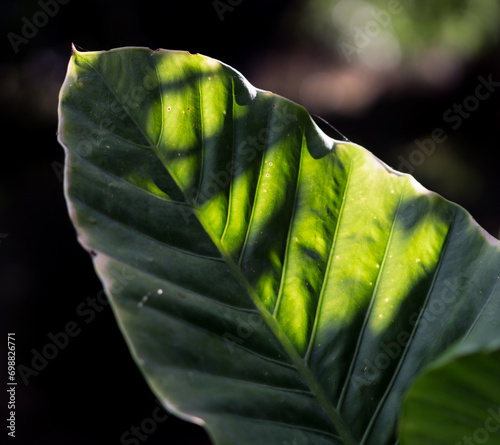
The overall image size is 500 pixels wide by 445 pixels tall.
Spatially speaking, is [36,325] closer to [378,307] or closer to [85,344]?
[85,344]

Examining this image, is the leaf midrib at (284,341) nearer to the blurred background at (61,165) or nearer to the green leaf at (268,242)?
the green leaf at (268,242)

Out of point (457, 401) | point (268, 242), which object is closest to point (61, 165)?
point (268, 242)

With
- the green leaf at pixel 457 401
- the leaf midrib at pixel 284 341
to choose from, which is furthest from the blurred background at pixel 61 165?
the green leaf at pixel 457 401

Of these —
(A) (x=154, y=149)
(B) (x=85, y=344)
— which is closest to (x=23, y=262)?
(B) (x=85, y=344)

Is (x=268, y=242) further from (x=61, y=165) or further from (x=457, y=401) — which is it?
(x=61, y=165)

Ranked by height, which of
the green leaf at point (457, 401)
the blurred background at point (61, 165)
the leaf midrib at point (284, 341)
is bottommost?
the blurred background at point (61, 165)

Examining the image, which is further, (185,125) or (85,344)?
(85,344)
